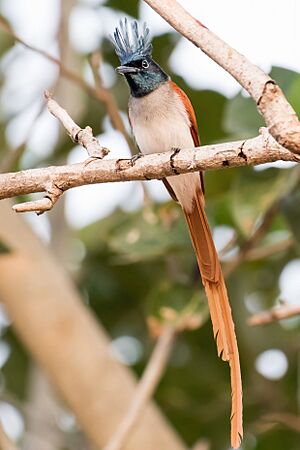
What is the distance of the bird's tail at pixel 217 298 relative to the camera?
7.04 ft

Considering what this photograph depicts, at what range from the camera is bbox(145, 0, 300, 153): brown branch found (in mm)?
1607

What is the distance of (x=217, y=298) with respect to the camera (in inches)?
97.8

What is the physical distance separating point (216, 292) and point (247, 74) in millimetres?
922

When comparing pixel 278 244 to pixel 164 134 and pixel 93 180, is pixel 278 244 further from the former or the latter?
pixel 93 180

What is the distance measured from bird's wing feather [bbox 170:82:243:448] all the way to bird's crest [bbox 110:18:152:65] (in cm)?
24

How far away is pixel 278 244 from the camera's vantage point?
308 cm

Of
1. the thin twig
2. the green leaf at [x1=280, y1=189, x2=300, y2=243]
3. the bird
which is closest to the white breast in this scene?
the bird

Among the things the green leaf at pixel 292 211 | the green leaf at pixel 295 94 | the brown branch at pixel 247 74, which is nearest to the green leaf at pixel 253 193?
the green leaf at pixel 292 211

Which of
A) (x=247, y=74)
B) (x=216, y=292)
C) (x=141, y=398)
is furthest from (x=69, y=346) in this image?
(x=247, y=74)

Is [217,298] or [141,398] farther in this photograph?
[141,398]

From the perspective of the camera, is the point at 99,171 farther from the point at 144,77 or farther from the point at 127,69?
the point at 144,77

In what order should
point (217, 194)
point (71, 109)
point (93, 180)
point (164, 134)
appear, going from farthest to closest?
point (71, 109), point (217, 194), point (164, 134), point (93, 180)

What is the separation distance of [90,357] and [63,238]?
2.08ft

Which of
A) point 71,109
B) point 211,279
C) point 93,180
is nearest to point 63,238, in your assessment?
point 71,109
